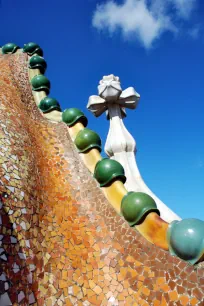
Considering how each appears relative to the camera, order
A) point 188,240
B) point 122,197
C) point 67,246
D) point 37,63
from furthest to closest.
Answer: point 37,63 < point 122,197 < point 67,246 < point 188,240

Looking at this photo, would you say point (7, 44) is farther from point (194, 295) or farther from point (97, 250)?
point (194, 295)

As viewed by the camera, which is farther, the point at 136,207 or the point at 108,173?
the point at 108,173

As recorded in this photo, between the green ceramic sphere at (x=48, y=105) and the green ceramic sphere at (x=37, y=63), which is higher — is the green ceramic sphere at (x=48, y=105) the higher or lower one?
the lower one

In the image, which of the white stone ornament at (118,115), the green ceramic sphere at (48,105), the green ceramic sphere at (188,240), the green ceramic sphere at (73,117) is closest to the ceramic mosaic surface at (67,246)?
the green ceramic sphere at (188,240)

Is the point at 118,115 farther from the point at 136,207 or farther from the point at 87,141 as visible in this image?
the point at 136,207

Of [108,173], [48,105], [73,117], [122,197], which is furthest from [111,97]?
[122,197]

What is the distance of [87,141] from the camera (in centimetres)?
358

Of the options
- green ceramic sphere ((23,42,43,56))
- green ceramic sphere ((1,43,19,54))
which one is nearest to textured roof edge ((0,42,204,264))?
green ceramic sphere ((23,42,43,56))

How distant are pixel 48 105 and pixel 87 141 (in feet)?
3.22

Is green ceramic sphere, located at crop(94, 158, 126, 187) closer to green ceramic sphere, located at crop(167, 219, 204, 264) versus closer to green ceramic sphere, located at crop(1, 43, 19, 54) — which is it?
green ceramic sphere, located at crop(167, 219, 204, 264)

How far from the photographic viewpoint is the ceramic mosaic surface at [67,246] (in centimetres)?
238

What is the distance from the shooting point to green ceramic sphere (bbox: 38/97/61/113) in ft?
13.8

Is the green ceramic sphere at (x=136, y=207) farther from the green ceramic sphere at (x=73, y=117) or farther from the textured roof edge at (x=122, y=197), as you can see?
the green ceramic sphere at (x=73, y=117)

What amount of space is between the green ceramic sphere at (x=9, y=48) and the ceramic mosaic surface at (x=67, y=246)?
2121 mm
